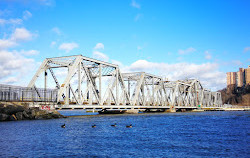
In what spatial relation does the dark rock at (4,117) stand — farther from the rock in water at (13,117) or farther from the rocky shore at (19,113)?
the rock in water at (13,117)

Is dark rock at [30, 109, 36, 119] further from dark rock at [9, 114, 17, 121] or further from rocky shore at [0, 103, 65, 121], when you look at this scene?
dark rock at [9, 114, 17, 121]

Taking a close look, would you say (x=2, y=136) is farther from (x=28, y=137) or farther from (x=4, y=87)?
(x=4, y=87)

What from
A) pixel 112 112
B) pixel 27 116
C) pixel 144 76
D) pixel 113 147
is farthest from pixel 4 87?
pixel 144 76

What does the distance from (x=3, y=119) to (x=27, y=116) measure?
18.1 ft

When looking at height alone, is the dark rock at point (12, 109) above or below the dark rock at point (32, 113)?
above

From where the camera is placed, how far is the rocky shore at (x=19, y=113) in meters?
53.3

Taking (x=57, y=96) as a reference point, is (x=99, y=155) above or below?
below

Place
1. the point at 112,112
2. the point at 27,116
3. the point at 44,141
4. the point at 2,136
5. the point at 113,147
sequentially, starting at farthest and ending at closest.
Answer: the point at 112,112
the point at 27,116
the point at 2,136
the point at 44,141
the point at 113,147

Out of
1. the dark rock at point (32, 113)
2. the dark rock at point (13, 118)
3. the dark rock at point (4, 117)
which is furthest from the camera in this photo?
the dark rock at point (32, 113)

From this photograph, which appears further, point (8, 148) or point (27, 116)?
point (27, 116)

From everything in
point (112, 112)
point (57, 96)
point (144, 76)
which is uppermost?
point (144, 76)

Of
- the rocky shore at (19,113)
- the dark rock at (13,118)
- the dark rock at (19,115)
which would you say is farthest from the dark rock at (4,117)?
the dark rock at (19,115)

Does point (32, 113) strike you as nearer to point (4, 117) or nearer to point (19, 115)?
point (19, 115)

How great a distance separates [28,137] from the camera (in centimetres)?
3309
